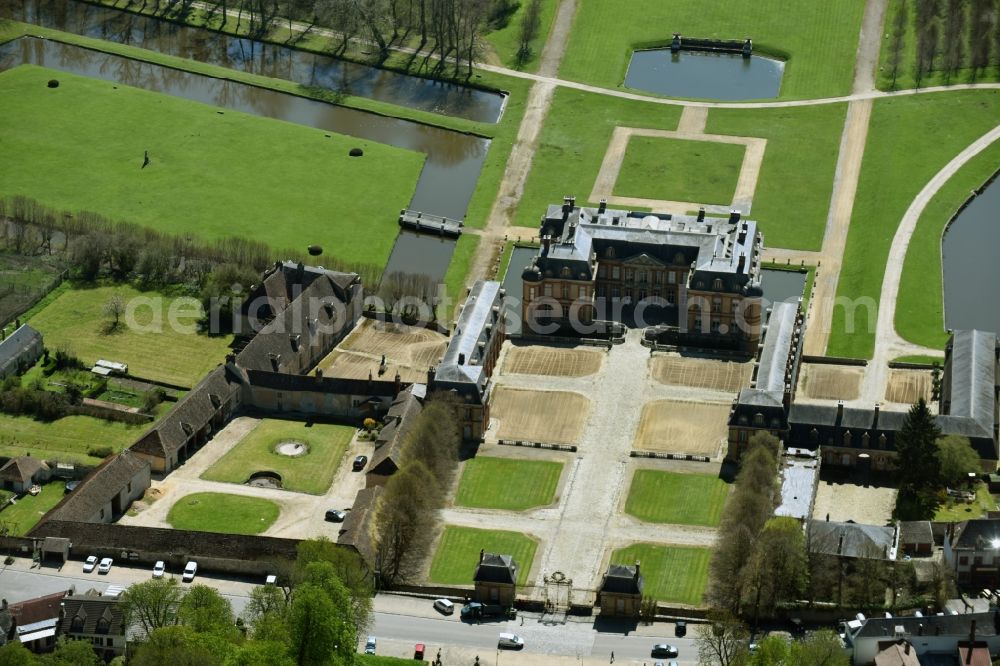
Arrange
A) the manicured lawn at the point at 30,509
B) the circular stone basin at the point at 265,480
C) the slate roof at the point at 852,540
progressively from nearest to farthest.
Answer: the slate roof at the point at 852,540 < the manicured lawn at the point at 30,509 < the circular stone basin at the point at 265,480

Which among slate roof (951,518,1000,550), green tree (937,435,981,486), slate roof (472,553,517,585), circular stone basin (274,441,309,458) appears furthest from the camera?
circular stone basin (274,441,309,458)

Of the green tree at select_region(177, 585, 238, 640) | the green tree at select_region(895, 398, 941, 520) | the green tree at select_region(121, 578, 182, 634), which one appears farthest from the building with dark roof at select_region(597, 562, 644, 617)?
the green tree at select_region(121, 578, 182, 634)

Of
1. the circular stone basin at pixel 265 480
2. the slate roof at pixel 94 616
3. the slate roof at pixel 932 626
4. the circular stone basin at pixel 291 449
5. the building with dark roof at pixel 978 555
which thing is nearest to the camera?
the slate roof at pixel 932 626

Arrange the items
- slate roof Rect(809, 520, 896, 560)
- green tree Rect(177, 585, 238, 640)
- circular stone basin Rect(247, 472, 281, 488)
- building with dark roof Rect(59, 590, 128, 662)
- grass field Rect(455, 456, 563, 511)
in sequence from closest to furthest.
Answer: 1. green tree Rect(177, 585, 238, 640)
2. building with dark roof Rect(59, 590, 128, 662)
3. slate roof Rect(809, 520, 896, 560)
4. grass field Rect(455, 456, 563, 511)
5. circular stone basin Rect(247, 472, 281, 488)

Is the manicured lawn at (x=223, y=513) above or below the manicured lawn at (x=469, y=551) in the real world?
above

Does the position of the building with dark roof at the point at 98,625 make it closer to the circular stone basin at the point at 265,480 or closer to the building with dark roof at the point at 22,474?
the building with dark roof at the point at 22,474

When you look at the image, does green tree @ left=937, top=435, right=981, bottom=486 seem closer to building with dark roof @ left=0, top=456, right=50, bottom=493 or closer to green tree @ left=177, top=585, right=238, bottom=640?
green tree @ left=177, top=585, right=238, bottom=640

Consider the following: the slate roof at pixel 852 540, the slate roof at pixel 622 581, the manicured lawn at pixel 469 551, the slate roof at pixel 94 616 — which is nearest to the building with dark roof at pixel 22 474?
the slate roof at pixel 94 616

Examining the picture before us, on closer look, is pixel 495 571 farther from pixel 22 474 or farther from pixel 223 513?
pixel 22 474

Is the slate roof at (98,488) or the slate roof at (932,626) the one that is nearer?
the slate roof at (932,626)
